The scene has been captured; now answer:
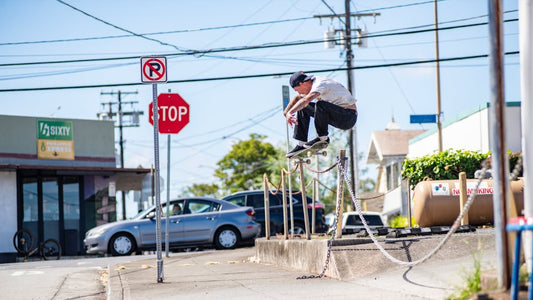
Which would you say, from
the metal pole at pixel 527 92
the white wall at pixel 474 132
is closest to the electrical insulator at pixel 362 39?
the white wall at pixel 474 132

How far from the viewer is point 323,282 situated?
8.41 m

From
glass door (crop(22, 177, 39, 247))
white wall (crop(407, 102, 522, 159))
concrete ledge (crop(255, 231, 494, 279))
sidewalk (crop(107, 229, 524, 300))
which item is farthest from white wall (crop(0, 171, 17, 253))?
concrete ledge (crop(255, 231, 494, 279))

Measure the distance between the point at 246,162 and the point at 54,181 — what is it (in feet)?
118

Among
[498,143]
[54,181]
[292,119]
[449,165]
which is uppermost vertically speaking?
[292,119]

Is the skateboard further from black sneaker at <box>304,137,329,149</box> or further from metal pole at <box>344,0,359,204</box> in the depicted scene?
metal pole at <box>344,0,359,204</box>

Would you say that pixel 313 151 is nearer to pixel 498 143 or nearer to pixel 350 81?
pixel 498 143

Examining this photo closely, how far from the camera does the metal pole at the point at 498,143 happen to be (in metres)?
5.39

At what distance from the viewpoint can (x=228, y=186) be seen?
62.7m

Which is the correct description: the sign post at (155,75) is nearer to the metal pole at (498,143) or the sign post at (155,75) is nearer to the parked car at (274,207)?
the metal pole at (498,143)

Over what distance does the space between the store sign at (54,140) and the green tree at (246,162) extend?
3359cm

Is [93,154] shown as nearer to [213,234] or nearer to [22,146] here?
[22,146]

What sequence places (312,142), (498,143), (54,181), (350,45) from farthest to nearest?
(350,45)
(54,181)
(312,142)
(498,143)

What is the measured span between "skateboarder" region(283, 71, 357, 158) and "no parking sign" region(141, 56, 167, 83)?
192 centimetres

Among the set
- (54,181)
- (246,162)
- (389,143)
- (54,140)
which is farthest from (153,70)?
(246,162)
